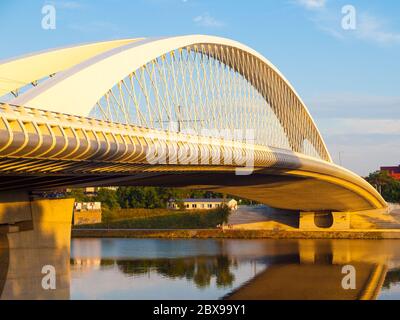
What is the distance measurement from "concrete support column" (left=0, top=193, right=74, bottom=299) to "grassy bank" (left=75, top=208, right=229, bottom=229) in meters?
39.9

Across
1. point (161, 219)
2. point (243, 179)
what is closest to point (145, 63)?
point (243, 179)

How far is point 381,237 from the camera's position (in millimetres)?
59250

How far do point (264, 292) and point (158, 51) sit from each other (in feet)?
40.4

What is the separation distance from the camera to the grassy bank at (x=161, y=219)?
66.0 meters

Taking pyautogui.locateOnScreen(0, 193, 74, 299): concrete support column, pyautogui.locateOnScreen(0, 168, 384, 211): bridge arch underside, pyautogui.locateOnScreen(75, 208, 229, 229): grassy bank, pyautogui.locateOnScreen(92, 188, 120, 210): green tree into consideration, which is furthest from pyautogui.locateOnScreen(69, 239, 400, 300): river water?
pyautogui.locateOnScreen(92, 188, 120, 210): green tree

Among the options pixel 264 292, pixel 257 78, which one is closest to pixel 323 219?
pixel 257 78

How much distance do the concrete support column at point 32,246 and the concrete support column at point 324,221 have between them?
39.3 m

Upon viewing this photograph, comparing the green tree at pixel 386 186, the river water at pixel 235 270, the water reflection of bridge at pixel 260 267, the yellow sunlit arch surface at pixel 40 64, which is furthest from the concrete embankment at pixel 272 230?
the yellow sunlit arch surface at pixel 40 64

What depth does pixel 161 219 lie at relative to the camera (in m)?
68.6

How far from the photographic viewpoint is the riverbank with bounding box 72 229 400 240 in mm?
59812

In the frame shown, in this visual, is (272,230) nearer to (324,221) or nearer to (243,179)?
(324,221)

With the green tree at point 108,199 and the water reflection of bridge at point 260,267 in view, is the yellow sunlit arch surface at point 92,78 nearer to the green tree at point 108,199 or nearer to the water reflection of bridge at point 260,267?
the water reflection of bridge at point 260,267

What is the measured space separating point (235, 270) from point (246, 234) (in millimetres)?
22345
